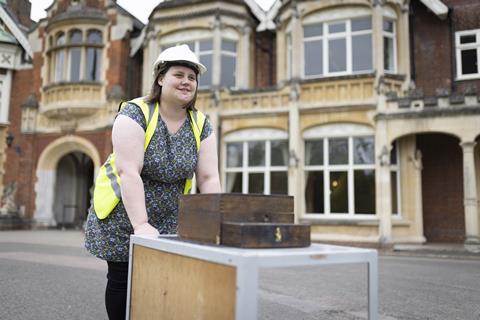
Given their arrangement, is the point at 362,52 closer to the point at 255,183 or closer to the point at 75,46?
the point at 255,183

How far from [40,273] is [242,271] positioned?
6480 millimetres

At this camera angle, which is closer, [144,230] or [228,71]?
[144,230]

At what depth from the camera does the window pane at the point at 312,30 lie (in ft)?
47.6

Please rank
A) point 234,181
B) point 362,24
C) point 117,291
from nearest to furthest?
point 117,291 < point 362,24 < point 234,181

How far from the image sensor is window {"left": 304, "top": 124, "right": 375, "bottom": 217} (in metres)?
13.1

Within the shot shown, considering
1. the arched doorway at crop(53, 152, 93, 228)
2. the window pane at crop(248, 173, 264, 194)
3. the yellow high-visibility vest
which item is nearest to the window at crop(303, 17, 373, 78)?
the window pane at crop(248, 173, 264, 194)

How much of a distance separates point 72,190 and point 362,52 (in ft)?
43.8

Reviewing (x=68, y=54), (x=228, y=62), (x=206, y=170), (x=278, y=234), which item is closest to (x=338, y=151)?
(x=228, y=62)

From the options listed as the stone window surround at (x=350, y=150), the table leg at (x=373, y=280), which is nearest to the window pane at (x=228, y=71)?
the stone window surround at (x=350, y=150)

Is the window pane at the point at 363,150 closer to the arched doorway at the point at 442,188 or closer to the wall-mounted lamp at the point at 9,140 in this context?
the arched doorway at the point at 442,188

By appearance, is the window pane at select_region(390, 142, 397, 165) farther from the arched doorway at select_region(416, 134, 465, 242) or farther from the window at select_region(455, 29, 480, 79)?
the window at select_region(455, 29, 480, 79)

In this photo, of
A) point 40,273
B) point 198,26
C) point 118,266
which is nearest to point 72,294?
point 40,273

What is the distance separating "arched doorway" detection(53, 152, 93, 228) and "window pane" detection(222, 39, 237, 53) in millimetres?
8827

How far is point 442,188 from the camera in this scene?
552 inches
